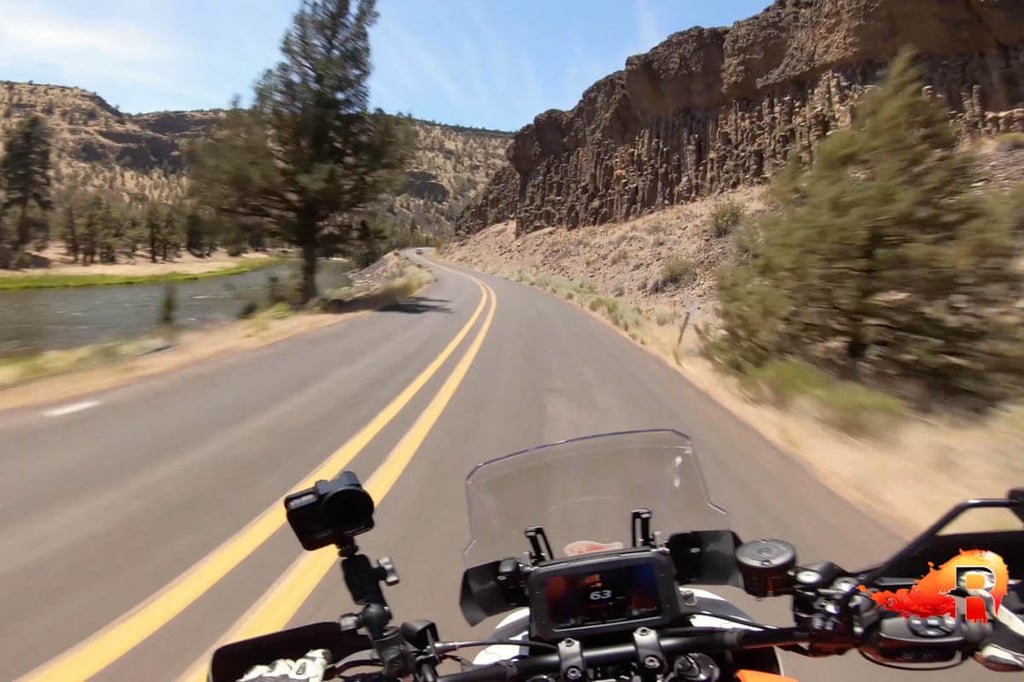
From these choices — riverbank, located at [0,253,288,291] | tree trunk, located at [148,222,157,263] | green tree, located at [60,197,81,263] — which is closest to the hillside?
riverbank, located at [0,253,288,291]

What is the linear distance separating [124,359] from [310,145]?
16.7m

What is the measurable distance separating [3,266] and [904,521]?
7914cm

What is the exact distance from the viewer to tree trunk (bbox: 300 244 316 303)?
102ft

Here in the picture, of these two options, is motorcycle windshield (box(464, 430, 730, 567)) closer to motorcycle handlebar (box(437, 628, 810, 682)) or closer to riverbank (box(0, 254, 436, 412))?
motorcycle handlebar (box(437, 628, 810, 682))

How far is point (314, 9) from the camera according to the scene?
29.5 meters

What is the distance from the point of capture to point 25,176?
253 feet

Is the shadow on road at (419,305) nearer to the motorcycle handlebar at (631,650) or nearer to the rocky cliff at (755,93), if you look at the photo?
the rocky cliff at (755,93)

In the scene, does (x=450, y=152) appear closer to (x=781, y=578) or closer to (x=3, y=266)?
(x=3, y=266)

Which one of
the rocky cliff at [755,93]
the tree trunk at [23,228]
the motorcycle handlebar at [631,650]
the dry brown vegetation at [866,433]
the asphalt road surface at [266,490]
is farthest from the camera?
the tree trunk at [23,228]

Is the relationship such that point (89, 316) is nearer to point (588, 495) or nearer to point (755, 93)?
point (588, 495)

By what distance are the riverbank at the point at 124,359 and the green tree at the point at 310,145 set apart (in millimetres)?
6687

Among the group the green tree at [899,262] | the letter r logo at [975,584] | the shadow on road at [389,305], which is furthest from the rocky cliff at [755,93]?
the letter r logo at [975,584]

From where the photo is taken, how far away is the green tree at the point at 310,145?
2834 cm

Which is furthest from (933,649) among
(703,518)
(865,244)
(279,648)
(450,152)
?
(450,152)
